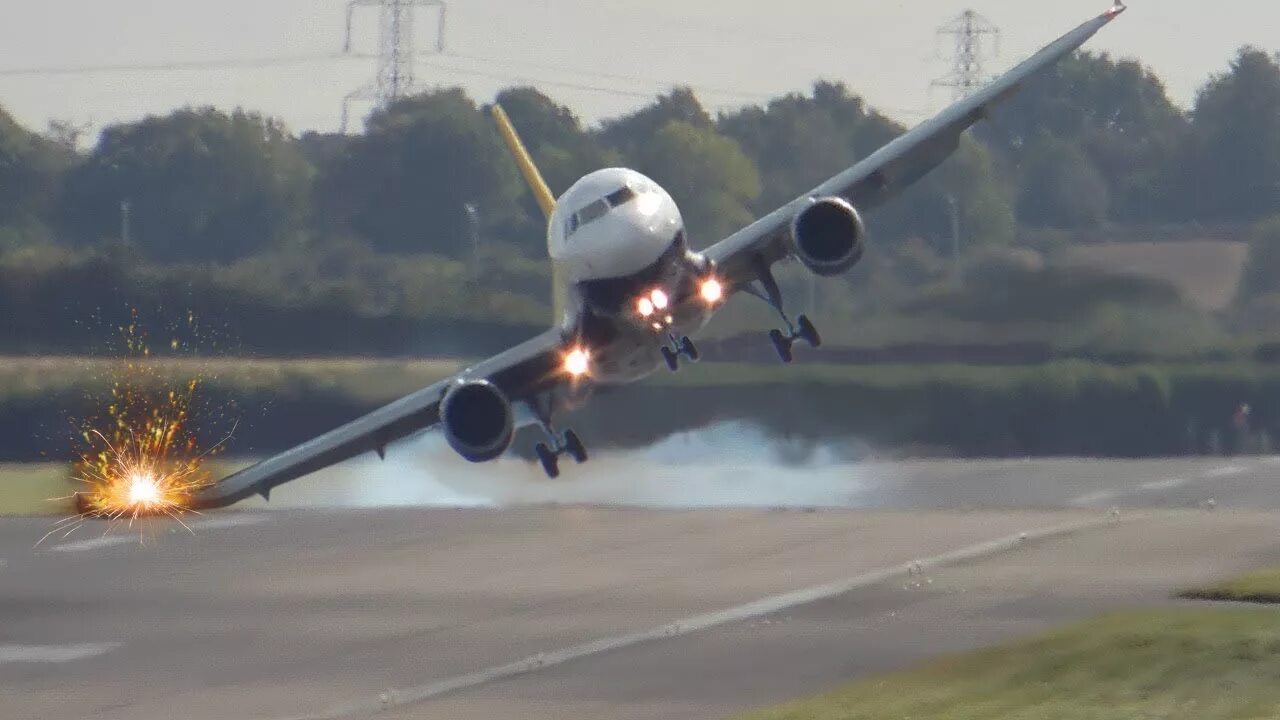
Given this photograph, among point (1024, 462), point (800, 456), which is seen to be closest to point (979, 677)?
point (800, 456)

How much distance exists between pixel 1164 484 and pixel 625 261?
90.5ft

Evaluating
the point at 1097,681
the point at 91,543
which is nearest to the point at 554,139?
the point at 91,543

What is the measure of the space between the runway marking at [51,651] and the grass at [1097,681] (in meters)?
11.0

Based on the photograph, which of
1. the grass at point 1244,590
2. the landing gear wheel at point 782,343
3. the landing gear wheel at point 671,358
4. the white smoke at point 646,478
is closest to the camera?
the grass at point 1244,590

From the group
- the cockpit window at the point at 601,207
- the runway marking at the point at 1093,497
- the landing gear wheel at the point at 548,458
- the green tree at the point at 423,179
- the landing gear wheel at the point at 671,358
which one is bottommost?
the runway marking at the point at 1093,497

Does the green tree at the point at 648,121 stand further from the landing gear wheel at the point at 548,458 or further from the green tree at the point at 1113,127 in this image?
the landing gear wheel at the point at 548,458

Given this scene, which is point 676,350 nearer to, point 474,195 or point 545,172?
point 545,172

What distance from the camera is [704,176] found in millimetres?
60000

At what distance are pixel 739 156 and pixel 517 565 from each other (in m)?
23.3

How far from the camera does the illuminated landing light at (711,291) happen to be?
120 ft

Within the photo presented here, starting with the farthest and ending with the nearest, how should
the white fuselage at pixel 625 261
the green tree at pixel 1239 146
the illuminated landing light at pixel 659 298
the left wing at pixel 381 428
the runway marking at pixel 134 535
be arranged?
the green tree at pixel 1239 146, the runway marking at pixel 134 535, the left wing at pixel 381 428, the illuminated landing light at pixel 659 298, the white fuselage at pixel 625 261

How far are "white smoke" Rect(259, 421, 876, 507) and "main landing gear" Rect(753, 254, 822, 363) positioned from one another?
1567cm

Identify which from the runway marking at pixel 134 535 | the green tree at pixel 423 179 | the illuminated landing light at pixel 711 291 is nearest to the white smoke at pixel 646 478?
the runway marking at pixel 134 535

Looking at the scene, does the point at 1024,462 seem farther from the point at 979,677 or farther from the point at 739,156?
the point at 979,677
